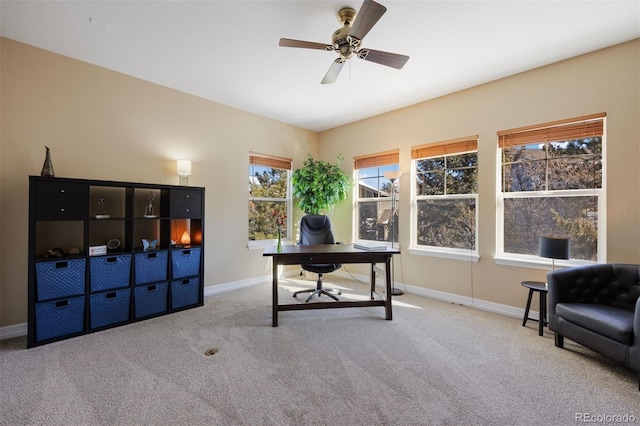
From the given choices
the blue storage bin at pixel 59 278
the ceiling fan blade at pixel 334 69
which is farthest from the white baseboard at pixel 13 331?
the ceiling fan blade at pixel 334 69

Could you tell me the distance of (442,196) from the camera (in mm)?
3850

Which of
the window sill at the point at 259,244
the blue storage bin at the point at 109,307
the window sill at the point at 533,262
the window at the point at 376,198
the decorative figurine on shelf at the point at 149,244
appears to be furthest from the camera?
the window sill at the point at 259,244

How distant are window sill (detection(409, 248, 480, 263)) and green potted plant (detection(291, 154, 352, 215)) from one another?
151 centimetres

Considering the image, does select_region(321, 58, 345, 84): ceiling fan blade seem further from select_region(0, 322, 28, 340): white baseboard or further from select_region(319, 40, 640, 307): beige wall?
select_region(0, 322, 28, 340): white baseboard

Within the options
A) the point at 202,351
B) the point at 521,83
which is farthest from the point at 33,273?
the point at 521,83

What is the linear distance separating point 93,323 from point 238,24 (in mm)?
3106

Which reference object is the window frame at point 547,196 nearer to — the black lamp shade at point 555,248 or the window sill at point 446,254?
the window sill at point 446,254

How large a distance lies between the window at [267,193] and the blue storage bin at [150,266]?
150cm

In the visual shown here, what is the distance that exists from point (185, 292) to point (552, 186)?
4382 mm

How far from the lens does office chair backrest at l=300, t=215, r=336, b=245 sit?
3.96 meters

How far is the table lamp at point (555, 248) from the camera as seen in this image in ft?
8.30

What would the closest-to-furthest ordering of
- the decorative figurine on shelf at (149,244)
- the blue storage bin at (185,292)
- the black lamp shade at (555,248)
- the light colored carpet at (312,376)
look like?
1. the light colored carpet at (312,376)
2. the black lamp shade at (555,248)
3. the decorative figurine on shelf at (149,244)
4. the blue storage bin at (185,292)

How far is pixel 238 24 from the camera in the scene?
2.35m

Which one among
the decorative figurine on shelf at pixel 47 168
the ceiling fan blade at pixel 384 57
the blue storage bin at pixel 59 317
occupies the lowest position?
the blue storage bin at pixel 59 317
